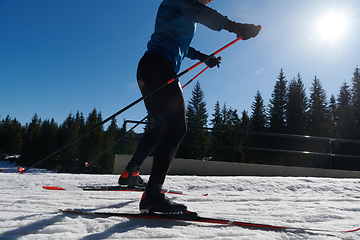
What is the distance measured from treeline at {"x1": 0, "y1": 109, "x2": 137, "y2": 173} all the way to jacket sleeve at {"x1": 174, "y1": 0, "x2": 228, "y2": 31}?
5012cm

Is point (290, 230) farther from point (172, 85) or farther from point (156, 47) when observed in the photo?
point (156, 47)

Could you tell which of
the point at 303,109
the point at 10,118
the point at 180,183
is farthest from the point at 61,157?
the point at 180,183

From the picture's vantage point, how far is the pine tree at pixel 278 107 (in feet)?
116

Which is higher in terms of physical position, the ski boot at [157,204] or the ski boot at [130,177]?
the ski boot at [130,177]

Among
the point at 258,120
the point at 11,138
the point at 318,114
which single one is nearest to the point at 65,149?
the point at 11,138

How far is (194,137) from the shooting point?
36.1m

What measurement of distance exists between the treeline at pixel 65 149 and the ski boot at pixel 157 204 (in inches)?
1966

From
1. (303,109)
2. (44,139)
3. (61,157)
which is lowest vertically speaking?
(61,157)

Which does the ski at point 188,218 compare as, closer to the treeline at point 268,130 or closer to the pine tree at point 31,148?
the treeline at point 268,130

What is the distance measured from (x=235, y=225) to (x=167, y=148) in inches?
23.6

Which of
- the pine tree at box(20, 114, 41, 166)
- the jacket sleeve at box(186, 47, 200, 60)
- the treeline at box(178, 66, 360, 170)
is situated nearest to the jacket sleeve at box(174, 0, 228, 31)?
the jacket sleeve at box(186, 47, 200, 60)

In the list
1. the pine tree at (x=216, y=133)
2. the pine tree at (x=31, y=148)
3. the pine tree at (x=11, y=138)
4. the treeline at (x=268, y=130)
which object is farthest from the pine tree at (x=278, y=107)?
the pine tree at (x=11, y=138)

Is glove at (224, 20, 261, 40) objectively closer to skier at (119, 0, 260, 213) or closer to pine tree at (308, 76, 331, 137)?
skier at (119, 0, 260, 213)

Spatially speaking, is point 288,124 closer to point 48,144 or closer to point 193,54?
point 193,54
